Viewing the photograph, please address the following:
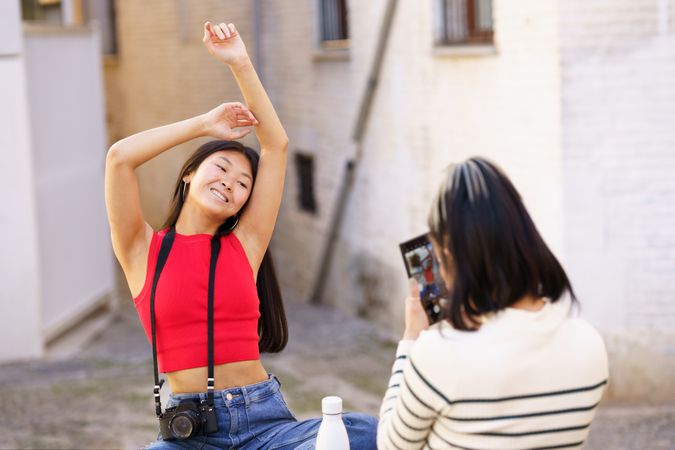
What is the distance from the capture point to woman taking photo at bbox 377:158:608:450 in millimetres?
2680

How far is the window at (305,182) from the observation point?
14.3 meters

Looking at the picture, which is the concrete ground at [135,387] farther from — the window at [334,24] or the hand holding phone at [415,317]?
the hand holding phone at [415,317]

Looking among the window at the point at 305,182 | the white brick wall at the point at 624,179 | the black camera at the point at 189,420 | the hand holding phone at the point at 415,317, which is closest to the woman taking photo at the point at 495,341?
the hand holding phone at the point at 415,317

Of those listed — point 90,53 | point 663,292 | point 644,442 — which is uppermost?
point 90,53

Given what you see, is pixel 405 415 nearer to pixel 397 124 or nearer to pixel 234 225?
pixel 234 225

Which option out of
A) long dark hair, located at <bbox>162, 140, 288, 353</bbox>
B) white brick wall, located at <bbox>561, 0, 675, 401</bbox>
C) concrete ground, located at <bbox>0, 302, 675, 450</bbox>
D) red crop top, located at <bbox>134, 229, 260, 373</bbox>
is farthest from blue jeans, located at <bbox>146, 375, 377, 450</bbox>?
white brick wall, located at <bbox>561, 0, 675, 401</bbox>

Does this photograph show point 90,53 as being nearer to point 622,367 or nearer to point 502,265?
point 622,367

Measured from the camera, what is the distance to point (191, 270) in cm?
354

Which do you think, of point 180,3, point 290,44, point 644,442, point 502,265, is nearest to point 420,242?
point 502,265

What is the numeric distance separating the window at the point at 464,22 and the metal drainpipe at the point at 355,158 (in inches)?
36.6

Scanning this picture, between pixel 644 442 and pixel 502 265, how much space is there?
15.5 ft

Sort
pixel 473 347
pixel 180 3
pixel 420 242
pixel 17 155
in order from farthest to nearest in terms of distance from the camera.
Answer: pixel 180 3, pixel 17 155, pixel 420 242, pixel 473 347

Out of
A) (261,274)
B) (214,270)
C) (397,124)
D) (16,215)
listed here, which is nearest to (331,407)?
(214,270)

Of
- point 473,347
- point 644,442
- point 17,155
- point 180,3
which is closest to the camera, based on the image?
point 473,347
